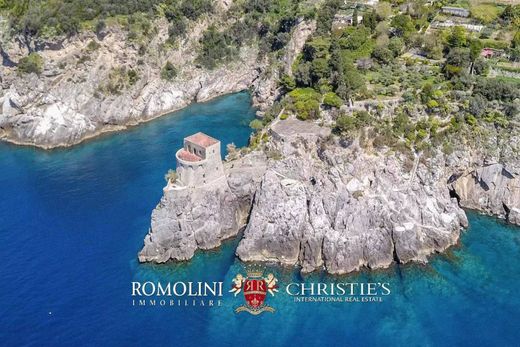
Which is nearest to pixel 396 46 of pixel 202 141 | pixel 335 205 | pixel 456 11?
pixel 456 11

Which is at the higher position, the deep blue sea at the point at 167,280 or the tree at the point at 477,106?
the tree at the point at 477,106

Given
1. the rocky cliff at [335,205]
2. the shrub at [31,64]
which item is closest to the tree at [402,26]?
the rocky cliff at [335,205]

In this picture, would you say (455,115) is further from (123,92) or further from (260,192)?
(123,92)

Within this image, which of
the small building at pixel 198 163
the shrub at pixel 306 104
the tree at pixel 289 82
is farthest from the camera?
the tree at pixel 289 82

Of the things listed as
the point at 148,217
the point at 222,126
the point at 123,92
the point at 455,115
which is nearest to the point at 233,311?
the point at 148,217

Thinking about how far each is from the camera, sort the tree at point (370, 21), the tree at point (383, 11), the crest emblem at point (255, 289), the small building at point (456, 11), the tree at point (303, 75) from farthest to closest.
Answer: the small building at point (456, 11) < the tree at point (383, 11) < the tree at point (370, 21) < the tree at point (303, 75) < the crest emblem at point (255, 289)

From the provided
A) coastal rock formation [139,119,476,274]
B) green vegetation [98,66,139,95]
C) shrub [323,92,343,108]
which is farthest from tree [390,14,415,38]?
green vegetation [98,66,139,95]

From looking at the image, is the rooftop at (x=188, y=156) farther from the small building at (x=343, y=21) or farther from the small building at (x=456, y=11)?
the small building at (x=456, y=11)

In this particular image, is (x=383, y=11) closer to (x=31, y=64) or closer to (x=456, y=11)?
(x=456, y=11)
